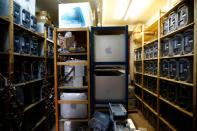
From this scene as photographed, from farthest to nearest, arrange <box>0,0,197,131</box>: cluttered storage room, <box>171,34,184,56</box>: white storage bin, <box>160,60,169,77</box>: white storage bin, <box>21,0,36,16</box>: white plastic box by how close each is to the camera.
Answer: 1. <box>160,60,169,77</box>: white storage bin
2. <box>21,0,36,16</box>: white plastic box
3. <box>171,34,184,56</box>: white storage bin
4. <box>0,0,197,131</box>: cluttered storage room

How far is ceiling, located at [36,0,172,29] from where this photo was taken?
252 centimetres

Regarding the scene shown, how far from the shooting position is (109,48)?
Result: 1.43m

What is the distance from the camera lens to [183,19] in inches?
58.0

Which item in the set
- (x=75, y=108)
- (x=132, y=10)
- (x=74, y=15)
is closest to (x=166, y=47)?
(x=132, y=10)

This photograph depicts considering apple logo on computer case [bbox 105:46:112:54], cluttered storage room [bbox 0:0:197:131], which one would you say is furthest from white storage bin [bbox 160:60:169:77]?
apple logo on computer case [bbox 105:46:112:54]

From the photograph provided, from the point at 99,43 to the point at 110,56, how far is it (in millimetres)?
244

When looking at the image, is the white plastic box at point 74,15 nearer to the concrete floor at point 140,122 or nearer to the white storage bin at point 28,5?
the white storage bin at point 28,5

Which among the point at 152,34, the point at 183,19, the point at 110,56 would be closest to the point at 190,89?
the point at 183,19

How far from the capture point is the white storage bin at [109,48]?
1.42 meters

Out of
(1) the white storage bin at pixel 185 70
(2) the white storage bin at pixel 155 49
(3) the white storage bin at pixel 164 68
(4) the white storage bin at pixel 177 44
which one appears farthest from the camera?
(2) the white storage bin at pixel 155 49

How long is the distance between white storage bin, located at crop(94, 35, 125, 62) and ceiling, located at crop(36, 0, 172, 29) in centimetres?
158

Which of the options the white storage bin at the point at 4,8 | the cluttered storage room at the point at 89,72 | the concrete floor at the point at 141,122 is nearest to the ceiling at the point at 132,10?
the cluttered storage room at the point at 89,72

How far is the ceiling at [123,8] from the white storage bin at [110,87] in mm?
2035

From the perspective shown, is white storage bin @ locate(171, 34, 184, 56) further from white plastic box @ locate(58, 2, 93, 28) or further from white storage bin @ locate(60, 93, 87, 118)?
white storage bin @ locate(60, 93, 87, 118)
